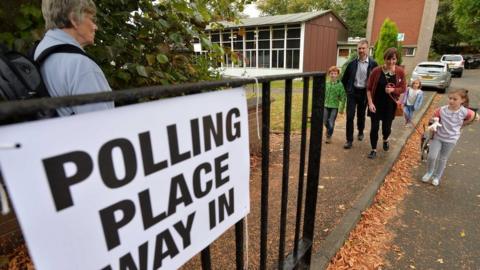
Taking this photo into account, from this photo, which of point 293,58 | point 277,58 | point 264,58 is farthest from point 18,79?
point 264,58

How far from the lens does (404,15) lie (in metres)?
27.2

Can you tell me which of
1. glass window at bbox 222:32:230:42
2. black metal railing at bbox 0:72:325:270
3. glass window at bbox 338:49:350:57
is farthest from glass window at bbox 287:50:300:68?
black metal railing at bbox 0:72:325:270

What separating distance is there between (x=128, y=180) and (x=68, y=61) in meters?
1.07

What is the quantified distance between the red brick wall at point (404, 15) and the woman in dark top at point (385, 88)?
89.2ft

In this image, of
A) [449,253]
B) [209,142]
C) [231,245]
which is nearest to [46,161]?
[209,142]

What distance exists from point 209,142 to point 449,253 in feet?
9.41

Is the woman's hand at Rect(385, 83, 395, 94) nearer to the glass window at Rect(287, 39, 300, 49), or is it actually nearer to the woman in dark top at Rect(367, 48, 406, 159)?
the woman in dark top at Rect(367, 48, 406, 159)

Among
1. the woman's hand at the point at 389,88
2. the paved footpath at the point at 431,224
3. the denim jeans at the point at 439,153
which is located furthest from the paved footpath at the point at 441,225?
the woman's hand at the point at 389,88

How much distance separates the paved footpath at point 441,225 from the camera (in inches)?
107

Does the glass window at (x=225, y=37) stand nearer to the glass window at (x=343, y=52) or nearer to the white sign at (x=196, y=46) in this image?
the glass window at (x=343, y=52)

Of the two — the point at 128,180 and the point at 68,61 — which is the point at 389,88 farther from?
the point at 128,180

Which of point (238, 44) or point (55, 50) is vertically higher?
point (55, 50)

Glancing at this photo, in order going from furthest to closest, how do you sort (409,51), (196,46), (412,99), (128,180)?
(409,51)
(412,99)
(196,46)
(128,180)

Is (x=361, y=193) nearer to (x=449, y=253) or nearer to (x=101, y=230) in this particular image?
(x=449, y=253)
